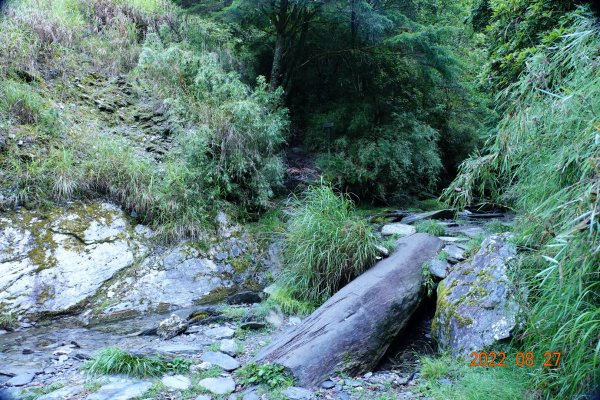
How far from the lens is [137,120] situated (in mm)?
6824

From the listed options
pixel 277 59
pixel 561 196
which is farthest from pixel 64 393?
pixel 277 59

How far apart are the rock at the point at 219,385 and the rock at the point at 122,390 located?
37 centimetres

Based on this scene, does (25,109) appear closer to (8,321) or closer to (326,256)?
(8,321)

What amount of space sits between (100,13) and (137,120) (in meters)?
3.22

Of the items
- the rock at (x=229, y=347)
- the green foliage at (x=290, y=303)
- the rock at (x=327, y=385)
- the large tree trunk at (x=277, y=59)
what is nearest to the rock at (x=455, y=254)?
the green foliage at (x=290, y=303)

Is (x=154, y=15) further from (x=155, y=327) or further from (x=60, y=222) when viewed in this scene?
(x=155, y=327)

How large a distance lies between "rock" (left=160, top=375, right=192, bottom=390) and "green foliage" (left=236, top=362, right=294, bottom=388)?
37cm

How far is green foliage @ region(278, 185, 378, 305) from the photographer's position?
4430mm

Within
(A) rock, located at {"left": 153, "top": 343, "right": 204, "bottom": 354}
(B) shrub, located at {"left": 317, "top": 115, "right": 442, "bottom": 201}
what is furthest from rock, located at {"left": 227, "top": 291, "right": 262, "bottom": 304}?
(B) shrub, located at {"left": 317, "top": 115, "right": 442, "bottom": 201}

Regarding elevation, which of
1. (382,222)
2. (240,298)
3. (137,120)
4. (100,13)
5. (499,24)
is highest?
(100,13)

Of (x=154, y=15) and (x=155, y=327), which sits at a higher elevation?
(x=154, y=15)

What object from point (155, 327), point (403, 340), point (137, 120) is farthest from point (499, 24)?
point (137, 120)

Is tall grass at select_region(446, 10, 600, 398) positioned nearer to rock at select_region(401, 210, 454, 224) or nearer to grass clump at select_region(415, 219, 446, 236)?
grass clump at select_region(415, 219, 446, 236)

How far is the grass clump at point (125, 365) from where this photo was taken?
2.84 meters
